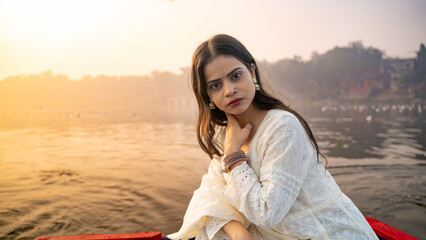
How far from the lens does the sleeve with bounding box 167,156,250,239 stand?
1.59 meters

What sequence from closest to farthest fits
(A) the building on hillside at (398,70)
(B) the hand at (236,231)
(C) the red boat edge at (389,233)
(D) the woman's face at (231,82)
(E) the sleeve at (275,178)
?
(E) the sleeve at (275,178), (B) the hand at (236,231), (D) the woman's face at (231,82), (C) the red boat edge at (389,233), (A) the building on hillside at (398,70)

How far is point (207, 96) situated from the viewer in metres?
1.79

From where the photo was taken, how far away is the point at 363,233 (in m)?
1.47

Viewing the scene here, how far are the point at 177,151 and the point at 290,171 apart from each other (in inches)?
296

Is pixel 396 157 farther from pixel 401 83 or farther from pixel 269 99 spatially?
pixel 401 83

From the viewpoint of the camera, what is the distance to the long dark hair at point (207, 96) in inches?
64.7

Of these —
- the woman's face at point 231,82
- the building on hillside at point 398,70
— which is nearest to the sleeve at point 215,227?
the woman's face at point 231,82

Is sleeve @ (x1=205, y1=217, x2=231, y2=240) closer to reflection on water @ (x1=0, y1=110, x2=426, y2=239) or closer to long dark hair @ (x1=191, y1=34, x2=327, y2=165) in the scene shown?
long dark hair @ (x1=191, y1=34, x2=327, y2=165)

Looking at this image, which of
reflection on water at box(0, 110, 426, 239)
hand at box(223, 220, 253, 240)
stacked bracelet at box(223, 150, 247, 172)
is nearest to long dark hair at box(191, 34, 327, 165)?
stacked bracelet at box(223, 150, 247, 172)

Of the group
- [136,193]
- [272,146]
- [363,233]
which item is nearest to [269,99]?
[272,146]

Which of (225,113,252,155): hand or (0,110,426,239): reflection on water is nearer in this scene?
(225,113,252,155): hand

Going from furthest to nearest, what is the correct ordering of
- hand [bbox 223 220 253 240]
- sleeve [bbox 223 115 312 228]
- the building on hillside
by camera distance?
the building on hillside
hand [bbox 223 220 253 240]
sleeve [bbox 223 115 312 228]

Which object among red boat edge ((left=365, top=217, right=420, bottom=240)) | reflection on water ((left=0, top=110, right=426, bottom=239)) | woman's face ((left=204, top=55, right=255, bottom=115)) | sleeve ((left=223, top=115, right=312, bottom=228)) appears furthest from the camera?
reflection on water ((left=0, top=110, right=426, bottom=239))

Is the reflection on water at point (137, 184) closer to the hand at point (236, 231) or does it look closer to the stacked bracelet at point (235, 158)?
the hand at point (236, 231)
